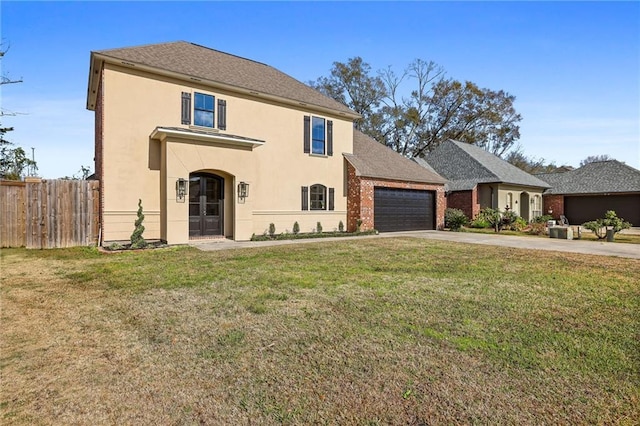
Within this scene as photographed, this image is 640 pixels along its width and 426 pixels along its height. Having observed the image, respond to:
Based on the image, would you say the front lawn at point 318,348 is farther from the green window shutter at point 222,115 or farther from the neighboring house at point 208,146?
the green window shutter at point 222,115

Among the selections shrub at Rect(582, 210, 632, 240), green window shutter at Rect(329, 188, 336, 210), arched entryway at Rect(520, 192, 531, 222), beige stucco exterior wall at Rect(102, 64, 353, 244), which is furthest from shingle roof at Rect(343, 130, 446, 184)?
arched entryway at Rect(520, 192, 531, 222)

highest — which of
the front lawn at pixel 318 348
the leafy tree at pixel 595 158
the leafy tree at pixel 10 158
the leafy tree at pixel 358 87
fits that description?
the leafy tree at pixel 358 87

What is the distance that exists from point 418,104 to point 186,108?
100ft

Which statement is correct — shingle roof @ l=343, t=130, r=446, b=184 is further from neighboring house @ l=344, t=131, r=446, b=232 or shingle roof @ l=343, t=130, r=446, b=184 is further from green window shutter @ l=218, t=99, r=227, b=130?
green window shutter @ l=218, t=99, r=227, b=130

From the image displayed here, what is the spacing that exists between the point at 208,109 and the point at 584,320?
12.9m

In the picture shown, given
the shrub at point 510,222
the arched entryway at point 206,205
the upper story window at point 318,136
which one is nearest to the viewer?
the arched entryway at point 206,205

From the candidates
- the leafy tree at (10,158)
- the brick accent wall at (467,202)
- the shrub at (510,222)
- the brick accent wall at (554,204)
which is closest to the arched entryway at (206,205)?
the leafy tree at (10,158)

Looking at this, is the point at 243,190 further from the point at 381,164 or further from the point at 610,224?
the point at 610,224

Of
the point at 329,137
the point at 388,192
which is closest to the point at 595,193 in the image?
the point at 388,192

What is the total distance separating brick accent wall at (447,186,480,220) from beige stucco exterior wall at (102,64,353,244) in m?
13.3

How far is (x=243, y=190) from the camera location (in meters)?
13.1

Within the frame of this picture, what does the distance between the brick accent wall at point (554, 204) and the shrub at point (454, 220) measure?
1219 cm

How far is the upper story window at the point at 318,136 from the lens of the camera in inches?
626

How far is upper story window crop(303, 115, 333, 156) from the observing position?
15890 millimetres
